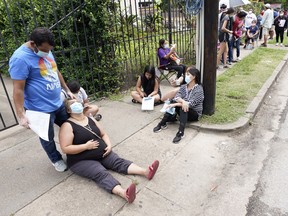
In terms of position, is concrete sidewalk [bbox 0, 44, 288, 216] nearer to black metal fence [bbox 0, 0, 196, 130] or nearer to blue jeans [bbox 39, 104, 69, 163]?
blue jeans [bbox 39, 104, 69, 163]

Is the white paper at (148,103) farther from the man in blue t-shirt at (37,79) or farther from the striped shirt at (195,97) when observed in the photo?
the man in blue t-shirt at (37,79)

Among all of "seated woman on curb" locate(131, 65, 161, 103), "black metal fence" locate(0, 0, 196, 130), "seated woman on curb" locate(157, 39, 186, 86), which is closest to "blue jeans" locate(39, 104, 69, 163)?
"black metal fence" locate(0, 0, 196, 130)

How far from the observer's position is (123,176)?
2.93 meters

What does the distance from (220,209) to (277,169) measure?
1.07 m

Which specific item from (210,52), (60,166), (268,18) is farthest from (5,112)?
(268,18)

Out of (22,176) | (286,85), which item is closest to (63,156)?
(22,176)

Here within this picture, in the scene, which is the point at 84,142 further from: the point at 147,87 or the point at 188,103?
the point at 147,87

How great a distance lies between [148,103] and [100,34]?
1726mm

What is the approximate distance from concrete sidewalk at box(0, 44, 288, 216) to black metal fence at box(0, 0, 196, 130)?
147 cm

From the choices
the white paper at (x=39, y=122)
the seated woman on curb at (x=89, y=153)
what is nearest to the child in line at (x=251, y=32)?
the seated woman on curb at (x=89, y=153)

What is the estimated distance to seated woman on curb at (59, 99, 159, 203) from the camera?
108 inches

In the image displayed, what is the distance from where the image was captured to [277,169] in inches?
120

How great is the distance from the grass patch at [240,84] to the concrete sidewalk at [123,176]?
0.24 m

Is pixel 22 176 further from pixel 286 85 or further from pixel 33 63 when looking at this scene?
pixel 286 85
